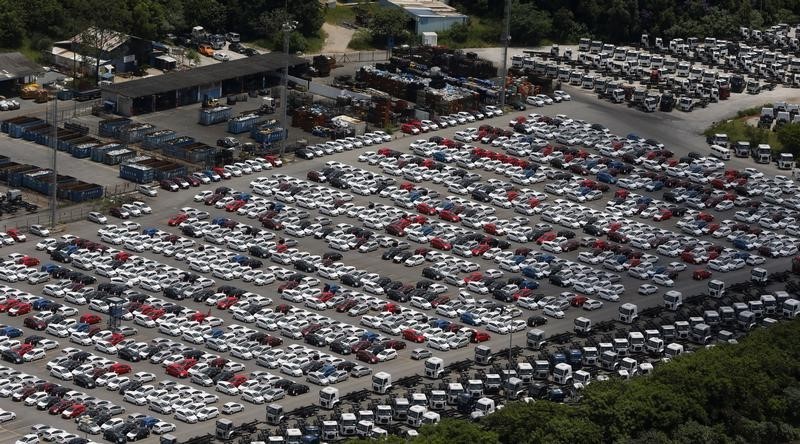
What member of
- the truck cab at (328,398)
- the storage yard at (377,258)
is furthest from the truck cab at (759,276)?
the truck cab at (328,398)

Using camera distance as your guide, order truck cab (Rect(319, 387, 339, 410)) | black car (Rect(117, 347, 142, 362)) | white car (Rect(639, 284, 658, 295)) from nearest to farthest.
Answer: truck cab (Rect(319, 387, 339, 410)), black car (Rect(117, 347, 142, 362)), white car (Rect(639, 284, 658, 295))

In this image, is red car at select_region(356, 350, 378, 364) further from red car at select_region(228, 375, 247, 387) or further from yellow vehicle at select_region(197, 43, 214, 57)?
yellow vehicle at select_region(197, 43, 214, 57)

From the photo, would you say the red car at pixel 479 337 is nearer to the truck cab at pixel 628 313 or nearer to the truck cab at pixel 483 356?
the truck cab at pixel 483 356

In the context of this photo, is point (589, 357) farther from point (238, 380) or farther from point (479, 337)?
point (238, 380)

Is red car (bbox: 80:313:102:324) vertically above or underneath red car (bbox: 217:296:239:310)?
underneath

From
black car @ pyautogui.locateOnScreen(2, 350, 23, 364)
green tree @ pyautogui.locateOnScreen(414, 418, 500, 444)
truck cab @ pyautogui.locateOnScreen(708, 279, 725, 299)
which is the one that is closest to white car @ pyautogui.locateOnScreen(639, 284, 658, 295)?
truck cab @ pyautogui.locateOnScreen(708, 279, 725, 299)

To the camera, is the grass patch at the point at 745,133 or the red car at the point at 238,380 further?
the grass patch at the point at 745,133
